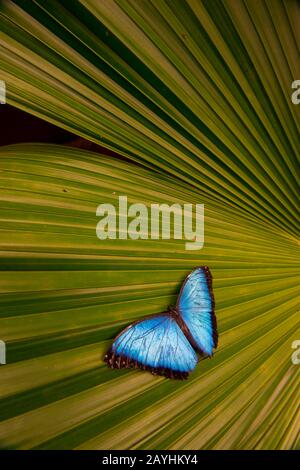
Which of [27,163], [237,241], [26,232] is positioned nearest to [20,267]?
[26,232]

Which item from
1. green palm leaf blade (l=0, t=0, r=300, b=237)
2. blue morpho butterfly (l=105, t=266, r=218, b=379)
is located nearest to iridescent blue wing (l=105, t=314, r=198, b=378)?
blue morpho butterfly (l=105, t=266, r=218, b=379)

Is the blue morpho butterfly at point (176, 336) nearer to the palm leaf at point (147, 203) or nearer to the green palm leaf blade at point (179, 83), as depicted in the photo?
the palm leaf at point (147, 203)

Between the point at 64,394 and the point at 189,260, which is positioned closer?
the point at 64,394

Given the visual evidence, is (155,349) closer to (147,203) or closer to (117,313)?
(117,313)

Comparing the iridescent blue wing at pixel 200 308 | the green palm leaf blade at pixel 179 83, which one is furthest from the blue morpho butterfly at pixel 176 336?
the green palm leaf blade at pixel 179 83

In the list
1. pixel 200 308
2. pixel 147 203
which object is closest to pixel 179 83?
pixel 147 203
